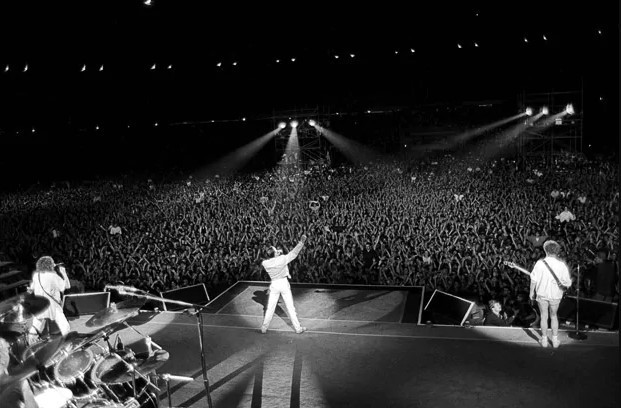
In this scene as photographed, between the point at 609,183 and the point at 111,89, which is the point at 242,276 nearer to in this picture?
the point at 609,183

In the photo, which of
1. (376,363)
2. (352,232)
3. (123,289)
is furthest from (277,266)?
(352,232)

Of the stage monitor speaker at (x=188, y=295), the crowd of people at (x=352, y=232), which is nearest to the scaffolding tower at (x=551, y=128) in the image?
the crowd of people at (x=352, y=232)

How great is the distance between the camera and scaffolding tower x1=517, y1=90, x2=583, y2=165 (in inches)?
906

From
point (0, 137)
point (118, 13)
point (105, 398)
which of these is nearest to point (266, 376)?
point (105, 398)

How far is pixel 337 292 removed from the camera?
26.2 feet

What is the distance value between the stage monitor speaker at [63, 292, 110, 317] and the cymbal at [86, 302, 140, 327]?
333 cm

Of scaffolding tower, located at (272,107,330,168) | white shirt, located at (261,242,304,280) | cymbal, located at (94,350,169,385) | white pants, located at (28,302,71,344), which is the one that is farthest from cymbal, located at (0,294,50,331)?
scaffolding tower, located at (272,107,330,168)

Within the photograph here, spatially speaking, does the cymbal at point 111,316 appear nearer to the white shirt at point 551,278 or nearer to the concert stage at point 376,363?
the concert stage at point 376,363

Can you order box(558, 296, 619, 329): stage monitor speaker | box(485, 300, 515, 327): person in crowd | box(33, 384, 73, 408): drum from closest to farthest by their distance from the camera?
1. box(33, 384, 73, 408): drum
2. box(558, 296, 619, 329): stage monitor speaker
3. box(485, 300, 515, 327): person in crowd

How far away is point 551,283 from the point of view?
523cm

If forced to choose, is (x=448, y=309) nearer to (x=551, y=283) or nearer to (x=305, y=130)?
(x=551, y=283)

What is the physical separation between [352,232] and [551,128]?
56.9ft

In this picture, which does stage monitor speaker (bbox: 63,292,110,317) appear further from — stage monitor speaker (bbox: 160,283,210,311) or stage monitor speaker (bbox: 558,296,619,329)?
stage monitor speaker (bbox: 558,296,619,329)

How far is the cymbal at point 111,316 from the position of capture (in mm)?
4254
